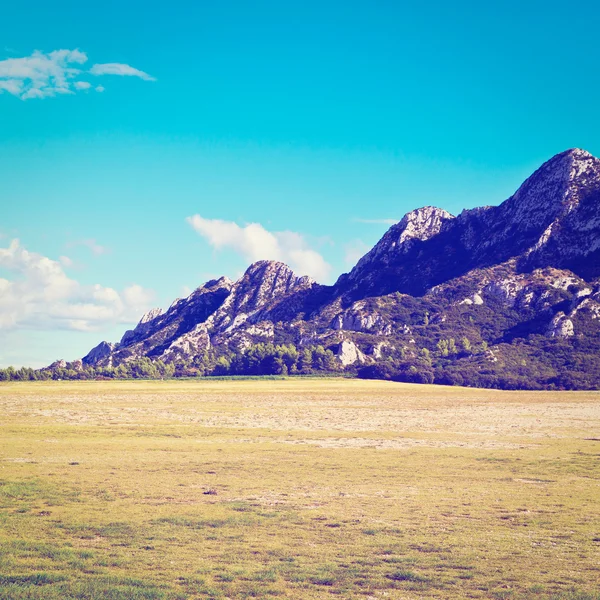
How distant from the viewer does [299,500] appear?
24094 millimetres

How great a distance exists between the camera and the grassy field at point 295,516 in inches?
590

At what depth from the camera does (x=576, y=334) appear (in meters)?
182

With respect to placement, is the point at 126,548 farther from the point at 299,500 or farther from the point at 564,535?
the point at 564,535

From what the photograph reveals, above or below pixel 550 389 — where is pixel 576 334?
above

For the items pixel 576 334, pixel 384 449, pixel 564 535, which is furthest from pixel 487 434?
pixel 576 334

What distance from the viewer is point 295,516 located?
851 inches

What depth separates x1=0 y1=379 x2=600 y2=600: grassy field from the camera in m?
15.0

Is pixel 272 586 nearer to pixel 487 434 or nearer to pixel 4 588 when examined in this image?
pixel 4 588

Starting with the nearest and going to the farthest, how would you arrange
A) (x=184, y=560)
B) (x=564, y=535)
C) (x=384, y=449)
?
(x=184, y=560) < (x=564, y=535) < (x=384, y=449)

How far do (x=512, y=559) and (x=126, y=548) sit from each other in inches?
469

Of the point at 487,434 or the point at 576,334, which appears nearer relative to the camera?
the point at 487,434

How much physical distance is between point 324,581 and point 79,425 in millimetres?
43303

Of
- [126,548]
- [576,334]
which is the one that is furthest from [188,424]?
[576,334]

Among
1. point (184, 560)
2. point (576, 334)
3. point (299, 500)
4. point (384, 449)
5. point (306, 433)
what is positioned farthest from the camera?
point (576, 334)
